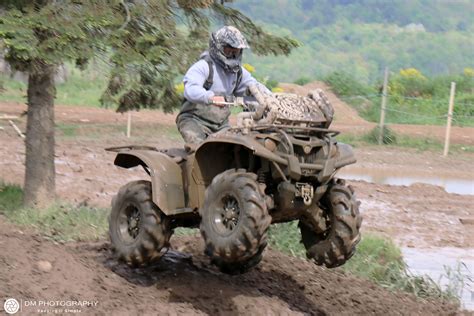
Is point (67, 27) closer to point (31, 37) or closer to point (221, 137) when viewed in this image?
point (31, 37)

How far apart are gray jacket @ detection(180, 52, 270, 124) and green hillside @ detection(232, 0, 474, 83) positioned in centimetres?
4060

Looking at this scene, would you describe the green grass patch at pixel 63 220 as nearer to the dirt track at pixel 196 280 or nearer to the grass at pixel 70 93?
the dirt track at pixel 196 280

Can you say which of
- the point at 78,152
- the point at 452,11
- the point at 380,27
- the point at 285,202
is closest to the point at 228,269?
the point at 285,202

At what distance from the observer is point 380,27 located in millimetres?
65312

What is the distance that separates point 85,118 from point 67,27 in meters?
16.2

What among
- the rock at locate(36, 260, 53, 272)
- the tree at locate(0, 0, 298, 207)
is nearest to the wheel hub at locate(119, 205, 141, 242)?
the rock at locate(36, 260, 53, 272)

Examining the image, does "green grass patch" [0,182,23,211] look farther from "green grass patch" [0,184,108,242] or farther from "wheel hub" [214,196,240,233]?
"wheel hub" [214,196,240,233]

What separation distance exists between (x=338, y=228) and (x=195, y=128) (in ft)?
5.82

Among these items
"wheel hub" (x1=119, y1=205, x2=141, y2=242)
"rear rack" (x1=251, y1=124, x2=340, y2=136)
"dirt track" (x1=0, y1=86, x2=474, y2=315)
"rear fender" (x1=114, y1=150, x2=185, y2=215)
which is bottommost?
"dirt track" (x1=0, y1=86, x2=474, y2=315)

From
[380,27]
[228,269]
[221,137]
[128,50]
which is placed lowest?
[228,269]

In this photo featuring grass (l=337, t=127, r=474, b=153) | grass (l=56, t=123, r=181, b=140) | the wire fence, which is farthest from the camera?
the wire fence

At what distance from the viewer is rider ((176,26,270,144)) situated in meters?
9.03

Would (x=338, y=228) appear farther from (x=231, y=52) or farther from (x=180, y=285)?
(x=231, y=52)

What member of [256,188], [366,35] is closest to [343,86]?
[256,188]
